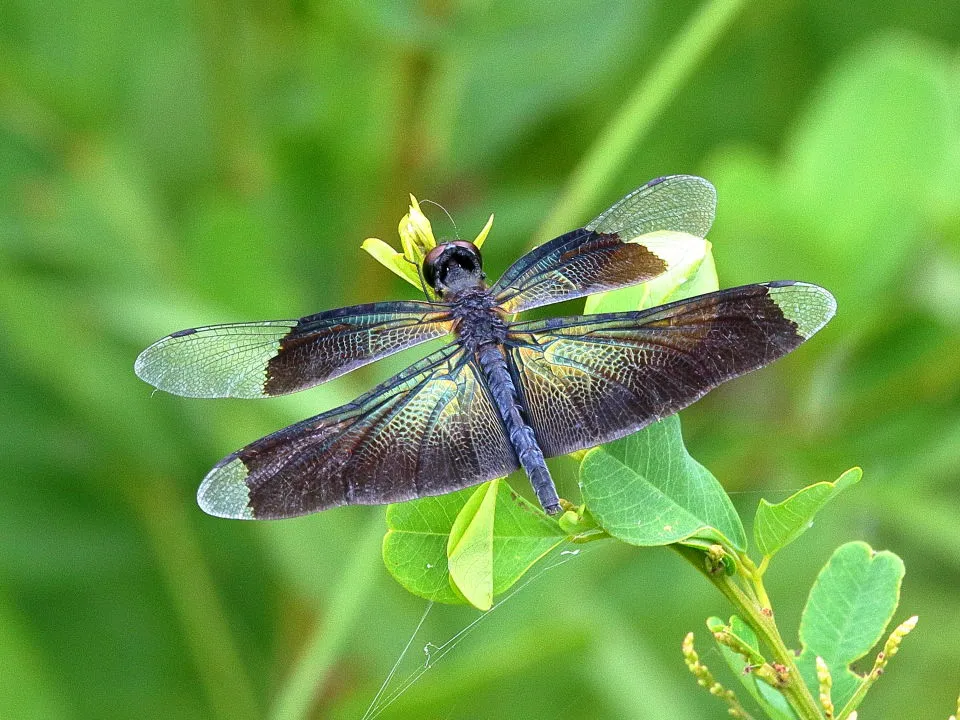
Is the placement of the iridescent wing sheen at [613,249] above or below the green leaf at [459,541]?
above

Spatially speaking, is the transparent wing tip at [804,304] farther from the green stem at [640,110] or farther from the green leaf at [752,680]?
the green stem at [640,110]

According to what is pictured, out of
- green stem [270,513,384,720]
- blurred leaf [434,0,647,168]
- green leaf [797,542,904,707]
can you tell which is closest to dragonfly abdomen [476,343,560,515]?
green leaf [797,542,904,707]

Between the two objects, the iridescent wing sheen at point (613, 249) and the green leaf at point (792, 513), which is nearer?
the green leaf at point (792, 513)

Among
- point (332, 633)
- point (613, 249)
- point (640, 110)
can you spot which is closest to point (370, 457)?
point (613, 249)

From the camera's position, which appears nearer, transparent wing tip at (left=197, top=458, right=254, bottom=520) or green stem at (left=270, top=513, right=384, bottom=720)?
transparent wing tip at (left=197, top=458, right=254, bottom=520)

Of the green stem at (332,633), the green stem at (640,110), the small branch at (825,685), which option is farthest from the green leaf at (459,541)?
the green stem at (640,110)

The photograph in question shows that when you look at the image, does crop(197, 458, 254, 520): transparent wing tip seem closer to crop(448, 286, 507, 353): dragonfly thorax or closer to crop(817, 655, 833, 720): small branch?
crop(448, 286, 507, 353): dragonfly thorax

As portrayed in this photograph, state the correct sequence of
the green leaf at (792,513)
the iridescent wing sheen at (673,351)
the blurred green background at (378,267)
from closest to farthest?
the green leaf at (792,513) → the iridescent wing sheen at (673,351) → the blurred green background at (378,267)

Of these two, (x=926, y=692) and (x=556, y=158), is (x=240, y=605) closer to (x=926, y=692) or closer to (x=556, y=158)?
(x=556, y=158)
